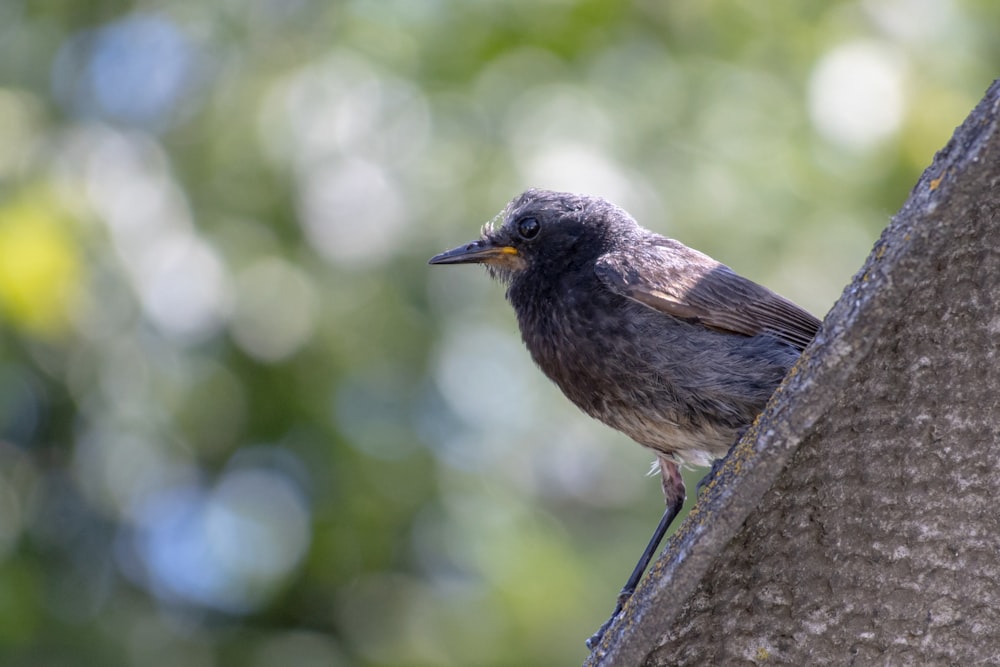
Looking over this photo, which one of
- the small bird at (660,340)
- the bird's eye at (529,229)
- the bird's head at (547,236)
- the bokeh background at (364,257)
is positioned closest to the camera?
the small bird at (660,340)

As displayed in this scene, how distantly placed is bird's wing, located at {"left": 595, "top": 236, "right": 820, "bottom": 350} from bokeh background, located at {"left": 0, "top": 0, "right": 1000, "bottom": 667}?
2.51 m

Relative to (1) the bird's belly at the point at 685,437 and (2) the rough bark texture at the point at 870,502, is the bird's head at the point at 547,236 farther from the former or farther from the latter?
(2) the rough bark texture at the point at 870,502

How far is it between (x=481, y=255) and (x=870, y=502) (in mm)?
2322

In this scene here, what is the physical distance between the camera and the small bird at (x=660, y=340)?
3912mm

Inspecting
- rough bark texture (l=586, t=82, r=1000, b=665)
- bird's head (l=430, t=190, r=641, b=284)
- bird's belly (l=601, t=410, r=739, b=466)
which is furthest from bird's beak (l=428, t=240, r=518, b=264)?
rough bark texture (l=586, t=82, r=1000, b=665)

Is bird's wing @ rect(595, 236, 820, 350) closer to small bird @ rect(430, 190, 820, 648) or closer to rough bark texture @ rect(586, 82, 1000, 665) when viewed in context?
small bird @ rect(430, 190, 820, 648)

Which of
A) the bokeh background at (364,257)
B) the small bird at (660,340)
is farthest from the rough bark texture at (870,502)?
the bokeh background at (364,257)

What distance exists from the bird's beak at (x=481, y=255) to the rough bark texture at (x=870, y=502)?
2147 mm

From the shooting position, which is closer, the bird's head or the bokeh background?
the bird's head

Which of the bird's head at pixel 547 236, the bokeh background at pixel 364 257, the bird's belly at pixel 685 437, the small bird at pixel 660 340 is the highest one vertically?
the bokeh background at pixel 364 257

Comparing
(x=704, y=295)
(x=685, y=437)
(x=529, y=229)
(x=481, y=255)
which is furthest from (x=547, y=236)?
(x=685, y=437)

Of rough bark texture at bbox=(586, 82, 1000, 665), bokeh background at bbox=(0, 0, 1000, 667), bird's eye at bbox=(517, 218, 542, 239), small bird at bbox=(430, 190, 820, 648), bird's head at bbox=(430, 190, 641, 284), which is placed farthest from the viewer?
bokeh background at bbox=(0, 0, 1000, 667)

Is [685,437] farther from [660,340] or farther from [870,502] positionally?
[870,502]

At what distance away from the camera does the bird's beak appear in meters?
4.73
